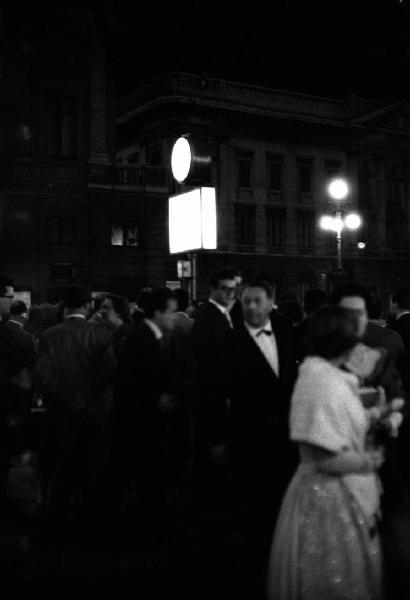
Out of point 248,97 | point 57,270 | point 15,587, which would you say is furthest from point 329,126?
point 15,587

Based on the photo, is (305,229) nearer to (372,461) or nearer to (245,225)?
(245,225)

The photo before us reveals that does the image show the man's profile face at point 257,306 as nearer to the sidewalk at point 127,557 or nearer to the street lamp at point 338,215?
the sidewalk at point 127,557

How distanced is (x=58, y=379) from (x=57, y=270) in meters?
27.0

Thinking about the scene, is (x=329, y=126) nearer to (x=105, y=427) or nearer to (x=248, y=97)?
(x=248, y=97)

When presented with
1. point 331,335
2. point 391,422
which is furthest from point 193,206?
point 331,335

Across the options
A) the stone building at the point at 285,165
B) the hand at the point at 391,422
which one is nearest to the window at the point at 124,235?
the stone building at the point at 285,165

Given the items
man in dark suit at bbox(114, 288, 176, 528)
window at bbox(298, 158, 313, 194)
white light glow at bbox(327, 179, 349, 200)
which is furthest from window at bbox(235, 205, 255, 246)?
man in dark suit at bbox(114, 288, 176, 528)

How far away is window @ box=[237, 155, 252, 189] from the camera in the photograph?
185 ft

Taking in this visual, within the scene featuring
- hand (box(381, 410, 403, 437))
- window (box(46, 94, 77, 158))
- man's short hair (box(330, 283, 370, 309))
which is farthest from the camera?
window (box(46, 94, 77, 158))

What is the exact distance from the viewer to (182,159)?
14.0 m

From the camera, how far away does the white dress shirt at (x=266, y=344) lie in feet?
21.2

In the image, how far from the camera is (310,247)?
59156 millimetres

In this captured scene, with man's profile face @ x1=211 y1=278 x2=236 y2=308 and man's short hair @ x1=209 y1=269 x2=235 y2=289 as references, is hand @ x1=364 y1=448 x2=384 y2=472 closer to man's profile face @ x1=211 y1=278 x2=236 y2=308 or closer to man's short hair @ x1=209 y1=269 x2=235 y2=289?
man's profile face @ x1=211 y1=278 x2=236 y2=308

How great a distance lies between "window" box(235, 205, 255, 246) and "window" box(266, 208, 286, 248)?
1.30 m
